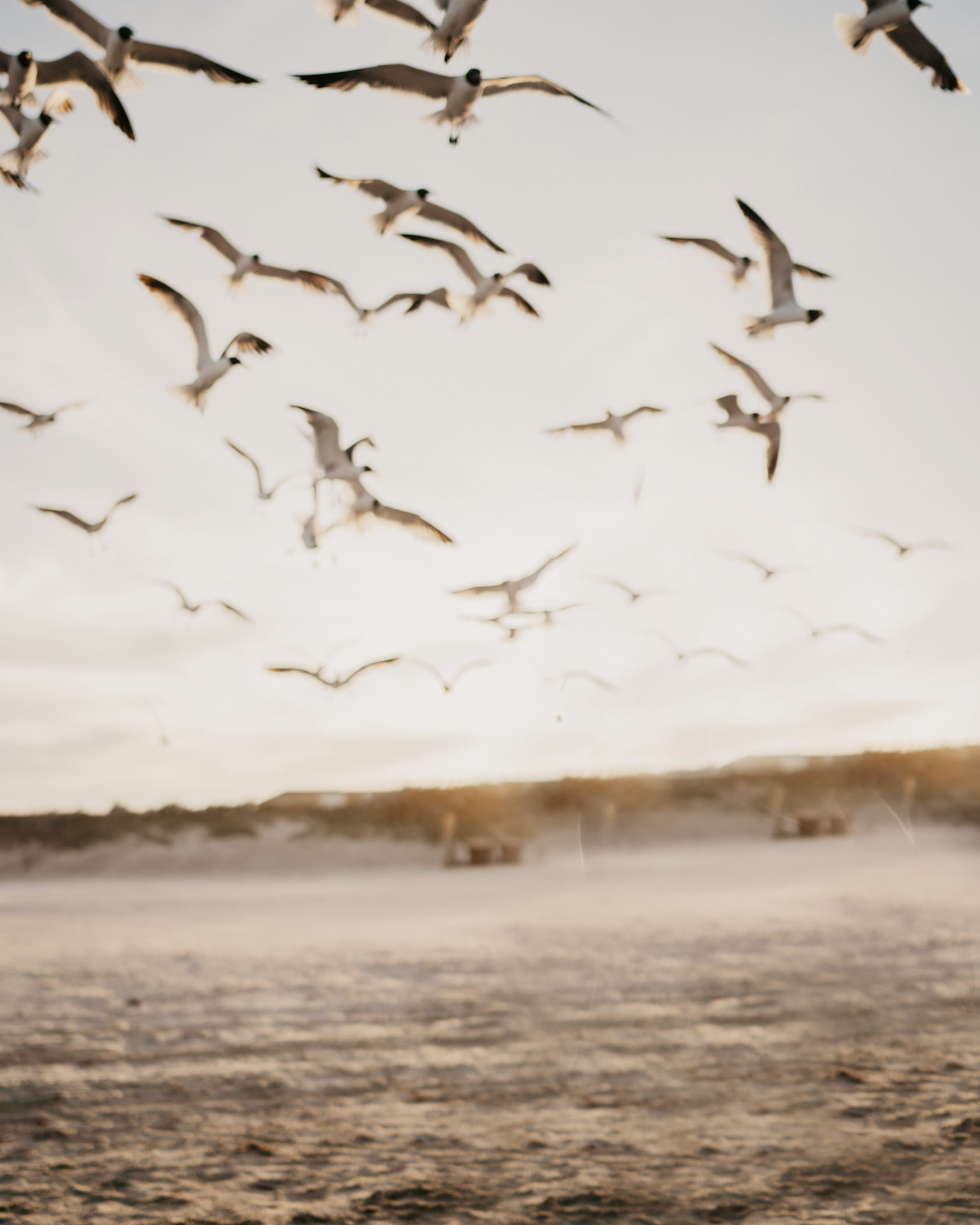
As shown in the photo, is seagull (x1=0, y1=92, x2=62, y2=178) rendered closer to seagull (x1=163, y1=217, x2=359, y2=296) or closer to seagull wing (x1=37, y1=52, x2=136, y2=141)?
seagull wing (x1=37, y1=52, x2=136, y2=141)

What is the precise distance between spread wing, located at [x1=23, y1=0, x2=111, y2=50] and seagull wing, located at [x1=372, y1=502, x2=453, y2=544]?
244 inches

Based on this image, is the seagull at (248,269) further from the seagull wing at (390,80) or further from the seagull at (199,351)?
the seagull wing at (390,80)

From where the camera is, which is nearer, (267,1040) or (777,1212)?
(777,1212)

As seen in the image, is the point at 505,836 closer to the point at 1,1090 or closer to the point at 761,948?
the point at 761,948

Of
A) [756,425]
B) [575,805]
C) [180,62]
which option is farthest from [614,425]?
[575,805]

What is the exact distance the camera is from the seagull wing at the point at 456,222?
13.7 metres

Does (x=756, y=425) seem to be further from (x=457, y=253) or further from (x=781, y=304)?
(x=457, y=253)

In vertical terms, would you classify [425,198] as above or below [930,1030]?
above

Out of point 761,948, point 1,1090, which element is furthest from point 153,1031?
point 761,948

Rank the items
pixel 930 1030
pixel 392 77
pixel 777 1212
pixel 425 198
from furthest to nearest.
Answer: pixel 425 198, pixel 392 77, pixel 930 1030, pixel 777 1212

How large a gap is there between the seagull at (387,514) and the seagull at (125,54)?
504 cm

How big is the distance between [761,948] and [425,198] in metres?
12.8

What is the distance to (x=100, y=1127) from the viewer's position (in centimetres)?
826

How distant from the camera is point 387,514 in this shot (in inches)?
546
